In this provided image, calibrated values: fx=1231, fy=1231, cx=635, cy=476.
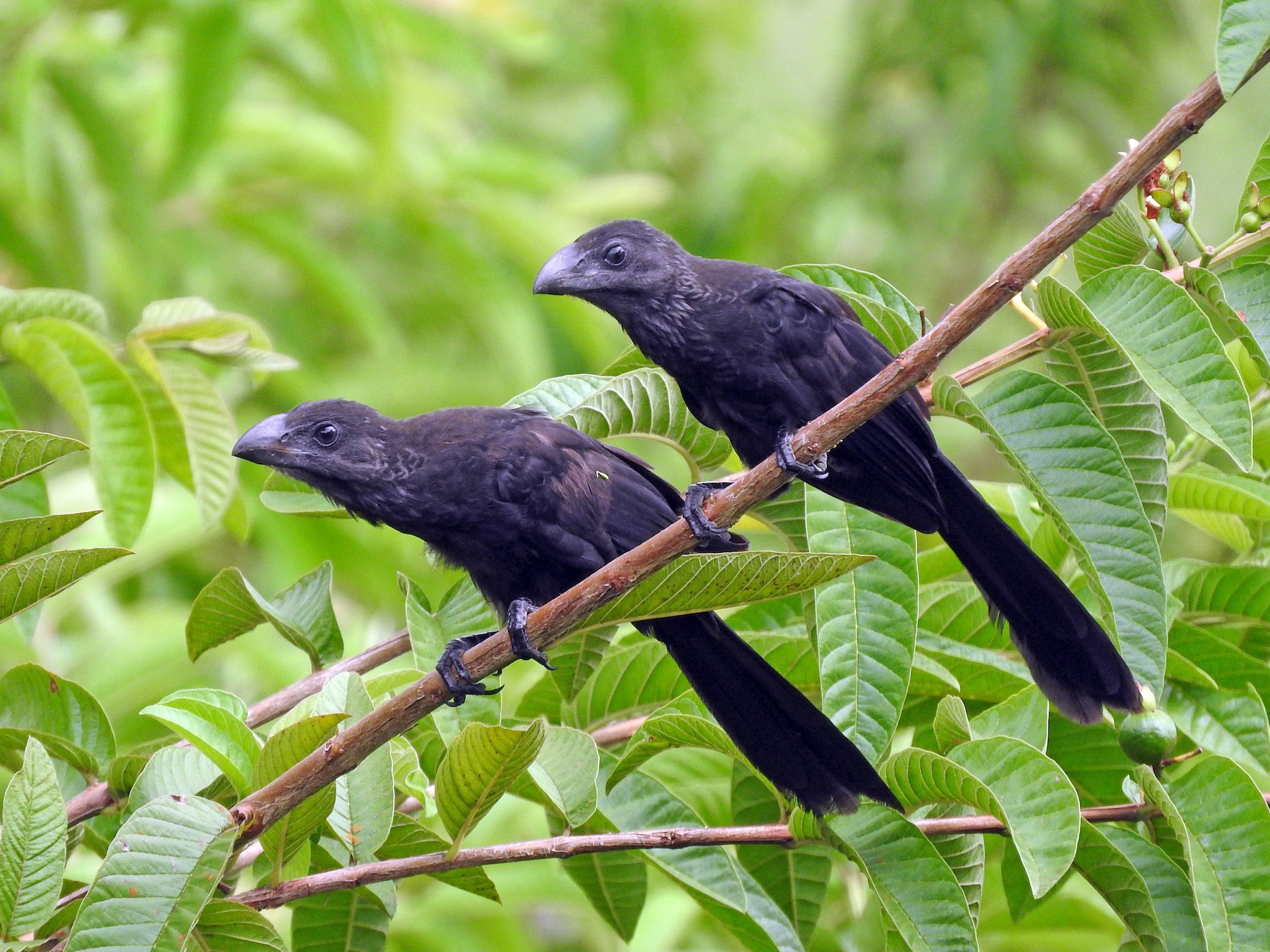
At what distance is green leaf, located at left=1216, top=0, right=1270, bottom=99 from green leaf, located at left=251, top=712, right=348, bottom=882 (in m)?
1.31

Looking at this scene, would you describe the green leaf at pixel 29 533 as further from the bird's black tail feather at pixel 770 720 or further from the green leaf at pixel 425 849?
the bird's black tail feather at pixel 770 720

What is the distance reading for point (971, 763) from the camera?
5.61ft

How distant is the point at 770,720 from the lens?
213cm

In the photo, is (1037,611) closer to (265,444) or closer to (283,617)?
(283,617)

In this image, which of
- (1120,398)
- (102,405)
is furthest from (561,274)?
(1120,398)

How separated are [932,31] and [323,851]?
628 cm

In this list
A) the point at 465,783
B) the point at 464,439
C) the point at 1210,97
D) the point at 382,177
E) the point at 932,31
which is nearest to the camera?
the point at 1210,97

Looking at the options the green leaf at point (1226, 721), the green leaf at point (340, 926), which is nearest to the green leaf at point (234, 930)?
the green leaf at point (340, 926)

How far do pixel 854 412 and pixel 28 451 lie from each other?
111 centimetres

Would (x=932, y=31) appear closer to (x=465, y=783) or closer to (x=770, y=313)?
(x=770, y=313)

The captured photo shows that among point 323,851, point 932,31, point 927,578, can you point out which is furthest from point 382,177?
point 932,31

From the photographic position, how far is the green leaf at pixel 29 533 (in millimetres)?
1604

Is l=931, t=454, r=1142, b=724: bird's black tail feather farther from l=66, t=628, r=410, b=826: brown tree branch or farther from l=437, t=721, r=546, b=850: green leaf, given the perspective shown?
l=66, t=628, r=410, b=826: brown tree branch

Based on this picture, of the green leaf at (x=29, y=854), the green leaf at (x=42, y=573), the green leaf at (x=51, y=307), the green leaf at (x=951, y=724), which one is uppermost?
the green leaf at (x=51, y=307)
